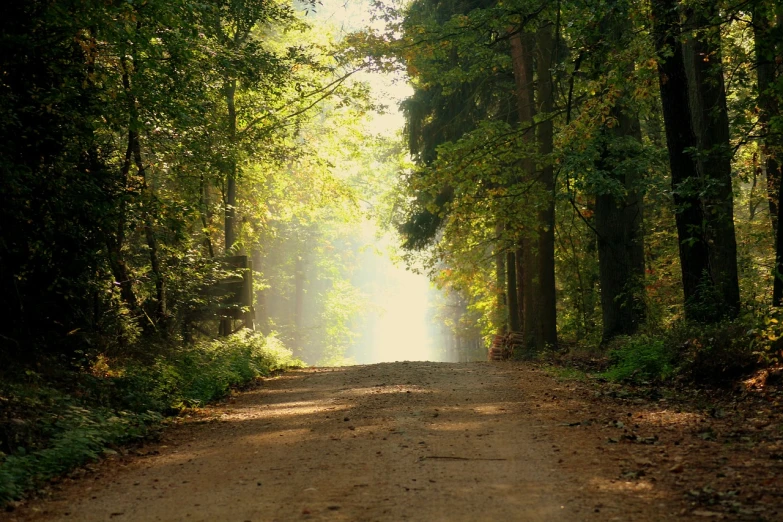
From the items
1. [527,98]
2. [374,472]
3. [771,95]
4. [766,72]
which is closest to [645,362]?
[771,95]

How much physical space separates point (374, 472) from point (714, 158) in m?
9.56

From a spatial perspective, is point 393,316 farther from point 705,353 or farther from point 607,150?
point 705,353

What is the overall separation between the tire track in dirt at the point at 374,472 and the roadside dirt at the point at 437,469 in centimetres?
2

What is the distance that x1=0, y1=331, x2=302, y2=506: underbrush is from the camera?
7012 millimetres

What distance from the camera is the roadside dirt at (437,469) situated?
519cm

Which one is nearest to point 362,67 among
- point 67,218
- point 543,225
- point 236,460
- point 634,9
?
point 543,225

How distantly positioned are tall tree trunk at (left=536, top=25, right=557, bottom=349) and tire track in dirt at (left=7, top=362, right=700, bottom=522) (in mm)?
9221

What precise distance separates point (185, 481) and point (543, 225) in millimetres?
13630

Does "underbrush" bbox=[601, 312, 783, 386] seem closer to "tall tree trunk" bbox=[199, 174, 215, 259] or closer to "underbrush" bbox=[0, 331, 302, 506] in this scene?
"underbrush" bbox=[0, 331, 302, 506]

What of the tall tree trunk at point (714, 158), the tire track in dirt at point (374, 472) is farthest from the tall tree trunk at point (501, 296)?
the tire track in dirt at point (374, 472)

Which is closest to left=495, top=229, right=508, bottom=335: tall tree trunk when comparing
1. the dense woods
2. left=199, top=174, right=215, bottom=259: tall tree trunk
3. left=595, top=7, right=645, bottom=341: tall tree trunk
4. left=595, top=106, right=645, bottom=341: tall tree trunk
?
the dense woods

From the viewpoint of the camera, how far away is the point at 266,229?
1175 inches

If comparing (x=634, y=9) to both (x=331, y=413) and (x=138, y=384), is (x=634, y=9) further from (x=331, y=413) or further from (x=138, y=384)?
(x=138, y=384)

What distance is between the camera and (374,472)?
6402 millimetres
